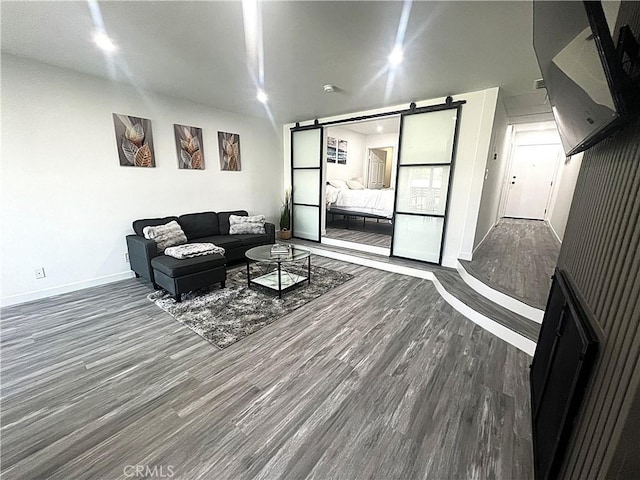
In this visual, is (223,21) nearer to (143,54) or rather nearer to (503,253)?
(143,54)

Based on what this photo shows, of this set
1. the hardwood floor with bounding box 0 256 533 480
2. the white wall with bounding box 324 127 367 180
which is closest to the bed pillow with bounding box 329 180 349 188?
the white wall with bounding box 324 127 367 180

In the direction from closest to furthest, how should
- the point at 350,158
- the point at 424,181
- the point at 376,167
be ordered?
the point at 424,181, the point at 350,158, the point at 376,167

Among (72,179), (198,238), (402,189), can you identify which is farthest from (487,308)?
(72,179)

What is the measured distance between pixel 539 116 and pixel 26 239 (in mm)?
8085

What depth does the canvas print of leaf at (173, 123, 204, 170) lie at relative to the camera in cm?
402

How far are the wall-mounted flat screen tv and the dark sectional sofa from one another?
3329 mm

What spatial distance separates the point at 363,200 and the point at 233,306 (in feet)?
14.4

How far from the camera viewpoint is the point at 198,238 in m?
4.13

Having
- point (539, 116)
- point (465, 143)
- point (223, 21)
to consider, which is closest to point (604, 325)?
point (223, 21)

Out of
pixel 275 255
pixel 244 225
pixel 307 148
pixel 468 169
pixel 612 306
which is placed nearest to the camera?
pixel 612 306

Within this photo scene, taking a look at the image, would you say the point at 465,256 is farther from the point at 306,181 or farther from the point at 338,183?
the point at 338,183

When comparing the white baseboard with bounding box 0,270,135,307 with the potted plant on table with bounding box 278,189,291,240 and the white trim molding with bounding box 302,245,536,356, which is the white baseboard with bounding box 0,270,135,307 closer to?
the potted plant on table with bounding box 278,189,291,240

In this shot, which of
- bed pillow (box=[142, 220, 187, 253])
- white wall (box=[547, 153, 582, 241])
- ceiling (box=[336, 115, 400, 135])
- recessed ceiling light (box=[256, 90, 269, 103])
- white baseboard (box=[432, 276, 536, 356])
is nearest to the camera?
white baseboard (box=[432, 276, 536, 356])

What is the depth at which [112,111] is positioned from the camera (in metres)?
3.33
